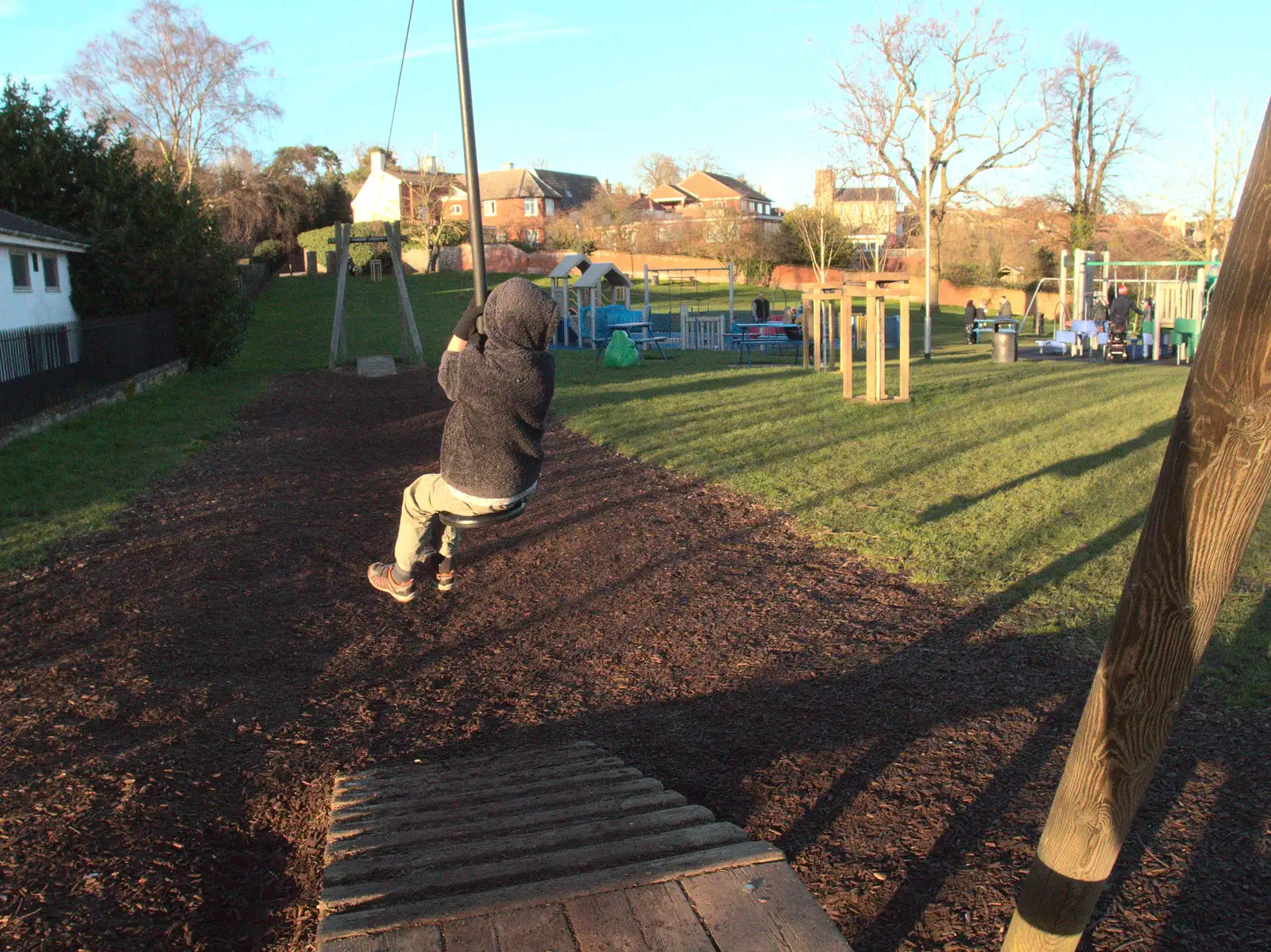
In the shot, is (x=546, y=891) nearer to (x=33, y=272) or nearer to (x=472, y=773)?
(x=472, y=773)

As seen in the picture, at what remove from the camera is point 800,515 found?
9.52m

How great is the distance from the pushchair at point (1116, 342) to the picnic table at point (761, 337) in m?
7.68

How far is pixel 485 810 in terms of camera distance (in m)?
3.87

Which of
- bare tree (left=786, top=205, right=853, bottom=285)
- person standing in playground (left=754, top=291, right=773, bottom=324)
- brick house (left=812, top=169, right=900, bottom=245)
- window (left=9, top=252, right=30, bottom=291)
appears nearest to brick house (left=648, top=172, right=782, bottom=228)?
brick house (left=812, top=169, right=900, bottom=245)

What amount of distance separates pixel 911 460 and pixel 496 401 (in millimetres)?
7916

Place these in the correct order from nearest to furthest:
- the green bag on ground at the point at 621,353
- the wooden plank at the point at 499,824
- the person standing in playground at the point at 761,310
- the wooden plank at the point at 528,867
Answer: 1. the wooden plank at the point at 528,867
2. the wooden plank at the point at 499,824
3. the green bag on ground at the point at 621,353
4. the person standing in playground at the point at 761,310

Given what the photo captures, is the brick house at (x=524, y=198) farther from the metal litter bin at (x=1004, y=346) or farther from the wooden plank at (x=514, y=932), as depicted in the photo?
the wooden plank at (x=514, y=932)

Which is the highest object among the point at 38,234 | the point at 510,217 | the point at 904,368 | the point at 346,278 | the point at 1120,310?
the point at 510,217

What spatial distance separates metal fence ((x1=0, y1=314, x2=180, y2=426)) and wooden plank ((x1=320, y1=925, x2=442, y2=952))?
14.2 meters

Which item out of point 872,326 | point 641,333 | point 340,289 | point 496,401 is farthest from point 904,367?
point 340,289

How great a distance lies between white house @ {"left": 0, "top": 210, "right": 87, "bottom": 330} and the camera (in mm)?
19422

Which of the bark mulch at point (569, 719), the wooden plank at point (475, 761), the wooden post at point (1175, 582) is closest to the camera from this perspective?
the wooden post at point (1175, 582)

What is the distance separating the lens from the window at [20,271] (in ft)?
66.0

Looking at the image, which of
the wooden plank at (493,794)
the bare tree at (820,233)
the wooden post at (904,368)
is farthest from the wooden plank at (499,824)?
the bare tree at (820,233)
